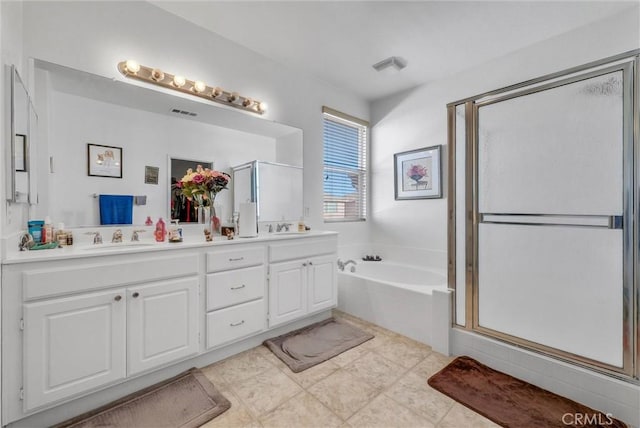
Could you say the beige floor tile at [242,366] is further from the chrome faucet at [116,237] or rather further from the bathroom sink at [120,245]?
the chrome faucet at [116,237]

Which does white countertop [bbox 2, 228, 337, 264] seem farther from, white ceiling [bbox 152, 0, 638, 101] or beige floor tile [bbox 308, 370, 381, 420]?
white ceiling [bbox 152, 0, 638, 101]

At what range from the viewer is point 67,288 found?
54.3 inches

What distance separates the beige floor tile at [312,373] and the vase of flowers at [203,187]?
135 centimetres

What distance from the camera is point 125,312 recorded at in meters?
1.54

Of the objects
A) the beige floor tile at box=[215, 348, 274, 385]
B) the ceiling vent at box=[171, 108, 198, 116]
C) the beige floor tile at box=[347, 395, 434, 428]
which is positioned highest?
the ceiling vent at box=[171, 108, 198, 116]

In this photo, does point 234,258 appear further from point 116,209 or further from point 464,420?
point 464,420

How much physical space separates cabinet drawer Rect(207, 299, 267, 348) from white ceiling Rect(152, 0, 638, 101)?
7.38ft

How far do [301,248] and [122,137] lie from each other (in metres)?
1.58

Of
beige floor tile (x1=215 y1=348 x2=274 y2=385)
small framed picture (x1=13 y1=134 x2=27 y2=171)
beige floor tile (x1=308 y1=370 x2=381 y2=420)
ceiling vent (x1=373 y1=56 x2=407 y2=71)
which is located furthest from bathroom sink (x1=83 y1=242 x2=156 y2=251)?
ceiling vent (x1=373 y1=56 x2=407 y2=71)

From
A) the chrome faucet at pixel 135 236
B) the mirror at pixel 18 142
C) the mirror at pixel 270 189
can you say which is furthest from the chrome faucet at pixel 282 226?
the mirror at pixel 18 142

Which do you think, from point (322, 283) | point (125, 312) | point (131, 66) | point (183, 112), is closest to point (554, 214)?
point (322, 283)

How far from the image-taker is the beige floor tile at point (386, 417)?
1428 millimetres

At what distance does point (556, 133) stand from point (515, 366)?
151cm

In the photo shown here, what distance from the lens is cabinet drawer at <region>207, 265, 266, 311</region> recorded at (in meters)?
1.89
